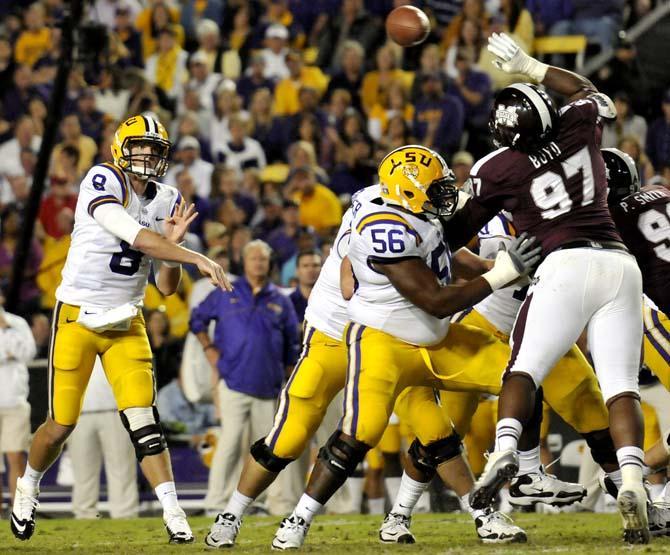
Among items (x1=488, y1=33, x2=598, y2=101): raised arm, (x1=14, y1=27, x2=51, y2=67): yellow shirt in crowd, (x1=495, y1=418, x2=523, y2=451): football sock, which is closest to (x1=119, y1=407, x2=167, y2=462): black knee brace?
(x1=495, y1=418, x2=523, y2=451): football sock

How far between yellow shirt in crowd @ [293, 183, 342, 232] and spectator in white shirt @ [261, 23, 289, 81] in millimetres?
2655

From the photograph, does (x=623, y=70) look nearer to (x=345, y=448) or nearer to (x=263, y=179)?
(x=263, y=179)

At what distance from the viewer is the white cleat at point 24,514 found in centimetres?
675

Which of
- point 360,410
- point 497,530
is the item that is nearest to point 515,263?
point 360,410

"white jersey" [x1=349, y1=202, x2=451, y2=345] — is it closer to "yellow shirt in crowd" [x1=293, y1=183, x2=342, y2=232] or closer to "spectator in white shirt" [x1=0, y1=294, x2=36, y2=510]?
"spectator in white shirt" [x1=0, y1=294, x2=36, y2=510]

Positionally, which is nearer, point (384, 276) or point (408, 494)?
point (384, 276)

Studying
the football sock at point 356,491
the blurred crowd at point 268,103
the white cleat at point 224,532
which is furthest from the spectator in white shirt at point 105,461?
the white cleat at point 224,532

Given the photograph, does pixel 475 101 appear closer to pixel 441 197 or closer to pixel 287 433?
pixel 441 197

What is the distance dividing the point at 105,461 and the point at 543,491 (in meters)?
4.12

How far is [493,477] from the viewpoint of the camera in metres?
5.43

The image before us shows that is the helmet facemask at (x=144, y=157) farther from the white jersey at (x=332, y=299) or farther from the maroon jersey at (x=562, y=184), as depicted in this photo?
the maroon jersey at (x=562, y=184)

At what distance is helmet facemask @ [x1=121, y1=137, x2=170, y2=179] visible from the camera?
6750 mm

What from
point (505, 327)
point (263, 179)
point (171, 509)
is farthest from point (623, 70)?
point (171, 509)

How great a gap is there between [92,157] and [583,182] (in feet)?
26.6
